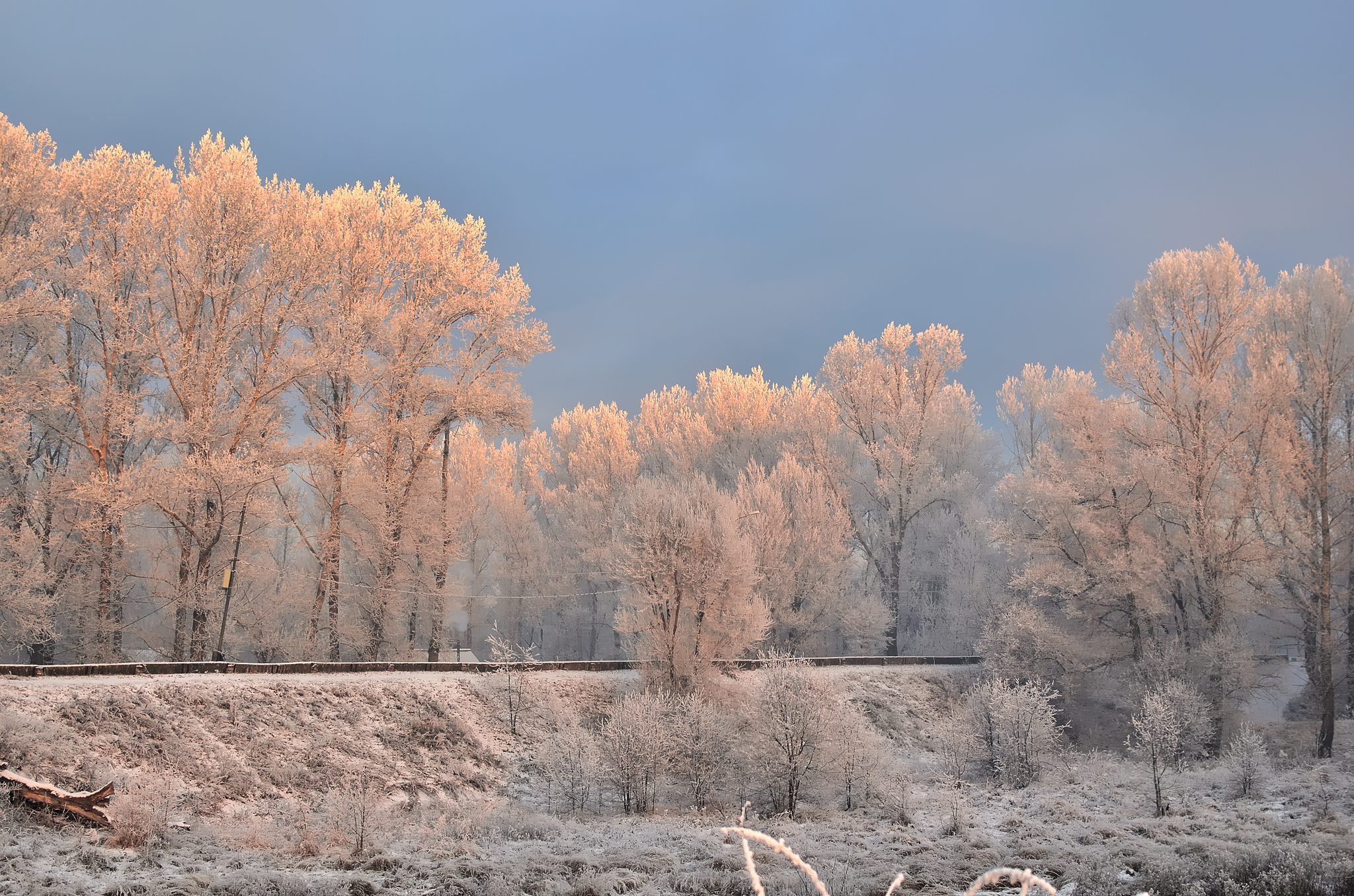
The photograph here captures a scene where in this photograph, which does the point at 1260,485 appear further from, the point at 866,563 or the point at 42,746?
the point at 42,746

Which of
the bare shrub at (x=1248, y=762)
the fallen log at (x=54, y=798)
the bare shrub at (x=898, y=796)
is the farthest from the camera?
the bare shrub at (x=1248, y=762)

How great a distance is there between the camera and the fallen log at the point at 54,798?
538 inches

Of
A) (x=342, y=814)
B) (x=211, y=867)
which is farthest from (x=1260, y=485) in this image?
(x=211, y=867)

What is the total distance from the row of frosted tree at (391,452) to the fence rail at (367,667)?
244cm

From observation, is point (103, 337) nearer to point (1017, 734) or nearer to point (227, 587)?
point (227, 587)

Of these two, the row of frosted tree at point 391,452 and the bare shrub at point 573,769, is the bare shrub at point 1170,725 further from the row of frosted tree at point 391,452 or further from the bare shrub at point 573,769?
the bare shrub at point 573,769

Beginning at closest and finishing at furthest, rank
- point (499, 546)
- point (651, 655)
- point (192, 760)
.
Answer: point (192, 760)
point (651, 655)
point (499, 546)

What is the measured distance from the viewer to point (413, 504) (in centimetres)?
3098

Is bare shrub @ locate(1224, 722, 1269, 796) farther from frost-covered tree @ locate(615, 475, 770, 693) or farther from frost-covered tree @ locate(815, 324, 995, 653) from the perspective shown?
frost-covered tree @ locate(815, 324, 995, 653)

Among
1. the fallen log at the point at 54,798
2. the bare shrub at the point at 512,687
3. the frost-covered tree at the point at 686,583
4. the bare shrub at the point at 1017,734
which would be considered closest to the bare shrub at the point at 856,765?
the bare shrub at the point at 1017,734

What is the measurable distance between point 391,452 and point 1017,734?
22.5 meters

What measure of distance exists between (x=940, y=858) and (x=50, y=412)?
28.5 metres

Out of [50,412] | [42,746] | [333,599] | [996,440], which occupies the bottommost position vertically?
[42,746]

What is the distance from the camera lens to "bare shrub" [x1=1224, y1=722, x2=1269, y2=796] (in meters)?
20.1
